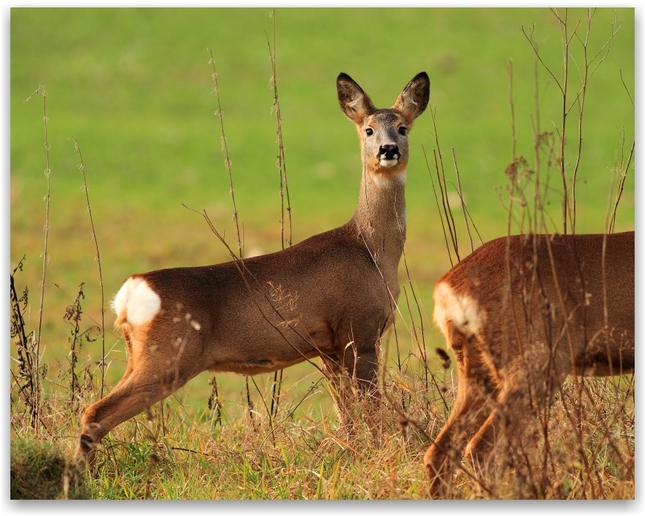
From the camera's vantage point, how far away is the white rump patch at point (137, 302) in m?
4.81

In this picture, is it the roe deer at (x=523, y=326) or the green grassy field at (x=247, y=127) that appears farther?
the green grassy field at (x=247, y=127)

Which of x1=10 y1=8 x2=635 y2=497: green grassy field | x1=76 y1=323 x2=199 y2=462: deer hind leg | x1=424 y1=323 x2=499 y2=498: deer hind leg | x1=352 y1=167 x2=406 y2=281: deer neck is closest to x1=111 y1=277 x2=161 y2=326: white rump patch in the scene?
x1=76 y1=323 x2=199 y2=462: deer hind leg

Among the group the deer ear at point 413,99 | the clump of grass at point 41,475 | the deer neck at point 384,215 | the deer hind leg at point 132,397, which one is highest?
Result: the deer ear at point 413,99

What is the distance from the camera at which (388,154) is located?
5430 mm

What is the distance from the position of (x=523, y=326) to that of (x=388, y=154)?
5.25ft

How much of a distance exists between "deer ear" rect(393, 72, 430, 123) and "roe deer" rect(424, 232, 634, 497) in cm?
158

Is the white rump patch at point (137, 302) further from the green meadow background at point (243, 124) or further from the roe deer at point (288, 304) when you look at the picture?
the green meadow background at point (243, 124)

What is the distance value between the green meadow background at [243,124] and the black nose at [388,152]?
761 mm

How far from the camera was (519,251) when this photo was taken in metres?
4.32

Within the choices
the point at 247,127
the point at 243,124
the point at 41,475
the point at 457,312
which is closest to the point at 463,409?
the point at 457,312

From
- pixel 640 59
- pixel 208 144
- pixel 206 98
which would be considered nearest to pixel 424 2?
pixel 640 59

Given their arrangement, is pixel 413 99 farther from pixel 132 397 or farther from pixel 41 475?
pixel 41 475

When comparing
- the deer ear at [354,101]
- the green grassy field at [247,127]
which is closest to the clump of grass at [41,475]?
the green grassy field at [247,127]

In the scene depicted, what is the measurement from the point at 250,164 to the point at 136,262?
120 inches
